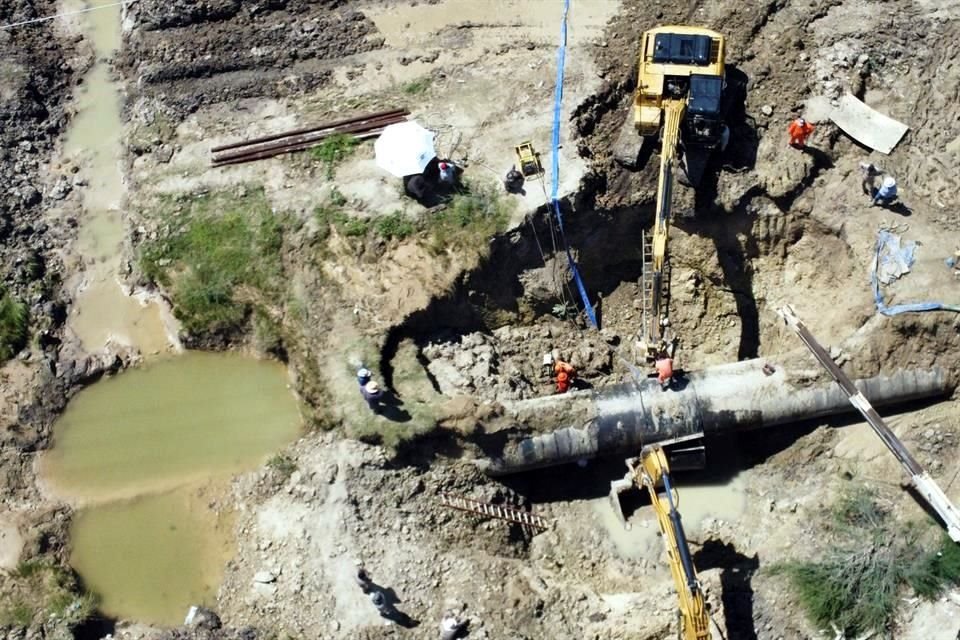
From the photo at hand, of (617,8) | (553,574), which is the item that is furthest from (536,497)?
(617,8)

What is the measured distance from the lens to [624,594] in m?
21.0

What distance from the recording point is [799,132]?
22.6 metres

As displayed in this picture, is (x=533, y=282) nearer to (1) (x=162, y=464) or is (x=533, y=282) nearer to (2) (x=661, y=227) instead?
(2) (x=661, y=227)

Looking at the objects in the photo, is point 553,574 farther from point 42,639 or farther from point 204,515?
point 42,639

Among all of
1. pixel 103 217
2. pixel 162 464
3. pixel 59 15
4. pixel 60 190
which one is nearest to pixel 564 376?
pixel 162 464

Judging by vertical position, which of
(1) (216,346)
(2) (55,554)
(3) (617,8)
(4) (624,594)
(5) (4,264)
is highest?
(3) (617,8)

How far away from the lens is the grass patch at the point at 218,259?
2264 centimetres

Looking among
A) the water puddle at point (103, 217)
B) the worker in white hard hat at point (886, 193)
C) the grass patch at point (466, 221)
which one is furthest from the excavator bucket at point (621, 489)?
the water puddle at point (103, 217)

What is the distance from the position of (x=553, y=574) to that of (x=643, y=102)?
1169 centimetres

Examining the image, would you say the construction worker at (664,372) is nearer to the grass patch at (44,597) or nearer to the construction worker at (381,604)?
the construction worker at (381,604)

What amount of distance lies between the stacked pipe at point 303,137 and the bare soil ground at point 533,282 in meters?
0.36

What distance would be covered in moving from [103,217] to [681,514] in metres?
17.3

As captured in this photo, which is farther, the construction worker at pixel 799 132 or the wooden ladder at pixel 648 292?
the construction worker at pixel 799 132

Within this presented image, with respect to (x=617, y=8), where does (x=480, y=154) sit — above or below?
below
